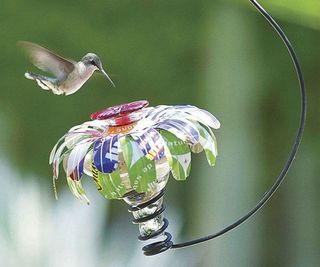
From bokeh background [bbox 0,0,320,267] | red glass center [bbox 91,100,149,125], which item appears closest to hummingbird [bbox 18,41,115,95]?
red glass center [bbox 91,100,149,125]

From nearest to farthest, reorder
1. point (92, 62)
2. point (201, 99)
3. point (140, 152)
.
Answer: point (140, 152) → point (92, 62) → point (201, 99)

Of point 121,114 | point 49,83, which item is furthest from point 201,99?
point 121,114

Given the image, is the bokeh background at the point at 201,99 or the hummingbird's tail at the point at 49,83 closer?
the hummingbird's tail at the point at 49,83

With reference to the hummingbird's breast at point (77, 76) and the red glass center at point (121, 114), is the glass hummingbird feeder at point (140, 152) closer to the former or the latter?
the red glass center at point (121, 114)

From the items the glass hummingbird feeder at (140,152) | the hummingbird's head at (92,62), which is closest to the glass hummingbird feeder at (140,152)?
the glass hummingbird feeder at (140,152)

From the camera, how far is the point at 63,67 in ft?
4.79

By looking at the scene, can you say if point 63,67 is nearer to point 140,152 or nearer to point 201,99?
point 140,152

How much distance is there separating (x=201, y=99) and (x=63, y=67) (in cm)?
112

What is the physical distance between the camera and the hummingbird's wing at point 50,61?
1.43 m

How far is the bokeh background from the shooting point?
250 centimetres

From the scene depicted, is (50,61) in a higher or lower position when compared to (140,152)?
higher

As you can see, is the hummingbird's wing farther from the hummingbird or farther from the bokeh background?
the bokeh background

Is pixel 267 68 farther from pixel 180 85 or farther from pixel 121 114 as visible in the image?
pixel 121 114

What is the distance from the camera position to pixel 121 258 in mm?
2457
